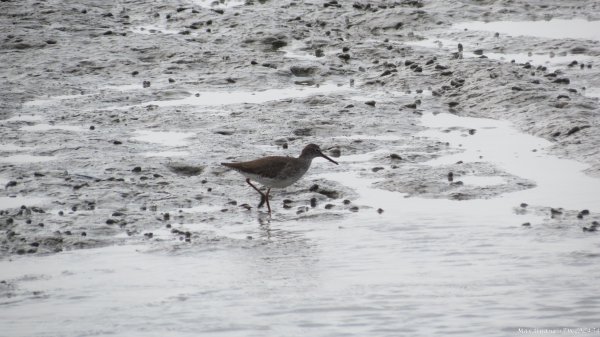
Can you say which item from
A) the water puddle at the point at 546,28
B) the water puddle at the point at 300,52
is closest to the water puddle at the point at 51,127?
the water puddle at the point at 300,52

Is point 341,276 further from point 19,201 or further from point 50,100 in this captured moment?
point 50,100

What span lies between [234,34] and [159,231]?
386 inches

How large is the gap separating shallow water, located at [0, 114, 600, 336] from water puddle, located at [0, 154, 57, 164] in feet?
9.27

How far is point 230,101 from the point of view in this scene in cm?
1850

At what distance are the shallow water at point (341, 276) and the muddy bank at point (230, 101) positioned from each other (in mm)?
495

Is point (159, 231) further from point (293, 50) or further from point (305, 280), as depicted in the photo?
point (293, 50)

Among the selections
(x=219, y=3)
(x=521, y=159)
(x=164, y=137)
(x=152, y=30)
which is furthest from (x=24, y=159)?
(x=219, y=3)

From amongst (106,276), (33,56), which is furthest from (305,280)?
(33,56)

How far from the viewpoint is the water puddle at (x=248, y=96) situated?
18.4m

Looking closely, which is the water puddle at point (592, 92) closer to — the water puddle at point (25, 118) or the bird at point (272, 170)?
the bird at point (272, 170)

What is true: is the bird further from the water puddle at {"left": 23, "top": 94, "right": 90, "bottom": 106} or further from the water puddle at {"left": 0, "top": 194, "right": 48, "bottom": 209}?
the water puddle at {"left": 23, "top": 94, "right": 90, "bottom": 106}

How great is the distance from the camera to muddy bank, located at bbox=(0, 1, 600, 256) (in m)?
14.0

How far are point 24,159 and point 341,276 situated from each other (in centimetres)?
600

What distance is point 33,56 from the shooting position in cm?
2083
